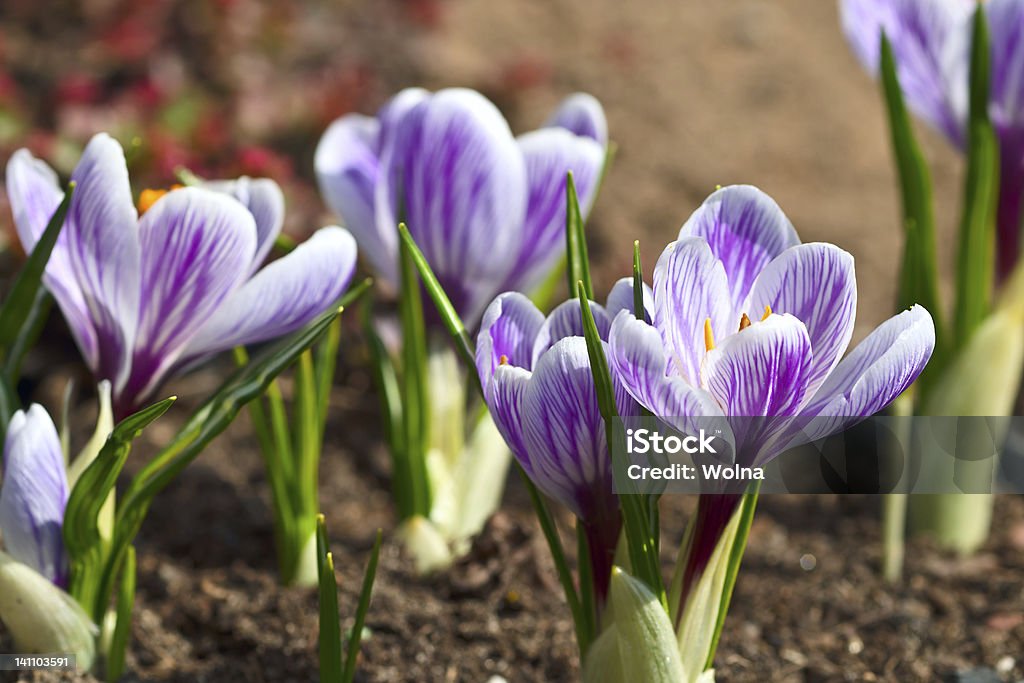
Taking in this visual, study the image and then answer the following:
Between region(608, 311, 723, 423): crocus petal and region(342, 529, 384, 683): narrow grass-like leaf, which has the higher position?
region(608, 311, 723, 423): crocus petal

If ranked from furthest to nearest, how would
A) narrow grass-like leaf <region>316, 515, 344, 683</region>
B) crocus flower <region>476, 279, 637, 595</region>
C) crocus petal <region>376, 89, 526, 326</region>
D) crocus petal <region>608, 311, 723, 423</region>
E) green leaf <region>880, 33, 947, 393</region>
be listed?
green leaf <region>880, 33, 947, 393</region> → crocus petal <region>376, 89, 526, 326</region> → narrow grass-like leaf <region>316, 515, 344, 683</region> → crocus flower <region>476, 279, 637, 595</region> → crocus petal <region>608, 311, 723, 423</region>

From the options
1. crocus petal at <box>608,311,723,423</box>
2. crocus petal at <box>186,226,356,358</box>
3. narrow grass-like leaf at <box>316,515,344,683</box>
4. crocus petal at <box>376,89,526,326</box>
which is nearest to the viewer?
crocus petal at <box>608,311,723,423</box>

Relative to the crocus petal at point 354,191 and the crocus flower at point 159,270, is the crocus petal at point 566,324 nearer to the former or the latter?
the crocus flower at point 159,270

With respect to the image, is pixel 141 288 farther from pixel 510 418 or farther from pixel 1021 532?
pixel 1021 532

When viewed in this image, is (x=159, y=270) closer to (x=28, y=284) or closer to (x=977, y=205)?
(x=28, y=284)

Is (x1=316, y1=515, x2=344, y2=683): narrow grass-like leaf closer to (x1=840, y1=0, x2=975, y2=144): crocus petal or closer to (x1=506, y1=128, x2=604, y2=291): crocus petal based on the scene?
(x1=506, y1=128, x2=604, y2=291): crocus petal

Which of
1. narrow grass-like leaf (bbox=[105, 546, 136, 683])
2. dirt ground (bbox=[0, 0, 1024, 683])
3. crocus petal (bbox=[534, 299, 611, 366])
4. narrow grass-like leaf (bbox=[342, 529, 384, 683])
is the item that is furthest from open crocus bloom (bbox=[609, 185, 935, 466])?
narrow grass-like leaf (bbox=[105, 546, 136, 683])

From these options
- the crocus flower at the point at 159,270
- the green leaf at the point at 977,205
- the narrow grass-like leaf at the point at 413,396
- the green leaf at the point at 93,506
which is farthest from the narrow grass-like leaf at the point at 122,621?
the green leaf at the point at 977,205
